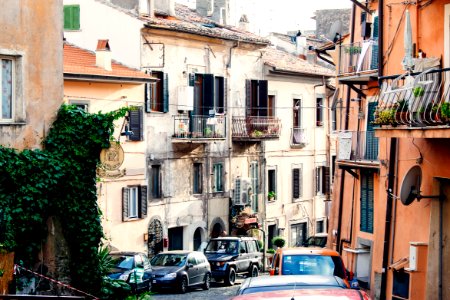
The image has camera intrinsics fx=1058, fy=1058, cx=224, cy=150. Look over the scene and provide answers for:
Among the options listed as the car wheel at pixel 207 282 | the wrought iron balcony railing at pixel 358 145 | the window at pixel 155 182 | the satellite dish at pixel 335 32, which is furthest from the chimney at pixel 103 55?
the wrought iron balcony railing at pixel 358 145

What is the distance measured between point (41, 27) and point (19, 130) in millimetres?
2060

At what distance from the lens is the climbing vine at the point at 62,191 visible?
19.2 m

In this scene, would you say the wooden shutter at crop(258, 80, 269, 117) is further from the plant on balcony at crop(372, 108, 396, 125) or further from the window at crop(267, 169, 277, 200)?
the plant on balcony at crop(372, 108, 396, 125)

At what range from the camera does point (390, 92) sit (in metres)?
20.7

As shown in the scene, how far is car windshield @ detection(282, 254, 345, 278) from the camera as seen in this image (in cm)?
2300

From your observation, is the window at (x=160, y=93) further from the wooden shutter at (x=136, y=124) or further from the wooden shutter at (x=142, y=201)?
the wooden shutter at (x=142, y=201)

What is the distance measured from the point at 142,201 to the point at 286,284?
27139 mm

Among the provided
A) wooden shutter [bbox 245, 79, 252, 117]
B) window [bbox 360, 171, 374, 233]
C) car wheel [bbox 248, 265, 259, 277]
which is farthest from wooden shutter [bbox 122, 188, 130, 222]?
window [bbox 360, 171, 374, 233]

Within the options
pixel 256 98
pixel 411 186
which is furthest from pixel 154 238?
pixel 411 186

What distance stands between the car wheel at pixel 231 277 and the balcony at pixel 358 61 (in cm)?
1070

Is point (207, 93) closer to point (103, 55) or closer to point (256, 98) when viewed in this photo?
point (256, 98)

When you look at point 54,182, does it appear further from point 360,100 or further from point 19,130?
point 360,100

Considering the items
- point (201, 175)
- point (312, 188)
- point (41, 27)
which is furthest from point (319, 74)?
point (41, 27)

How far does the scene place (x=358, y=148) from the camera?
28.3 metres
